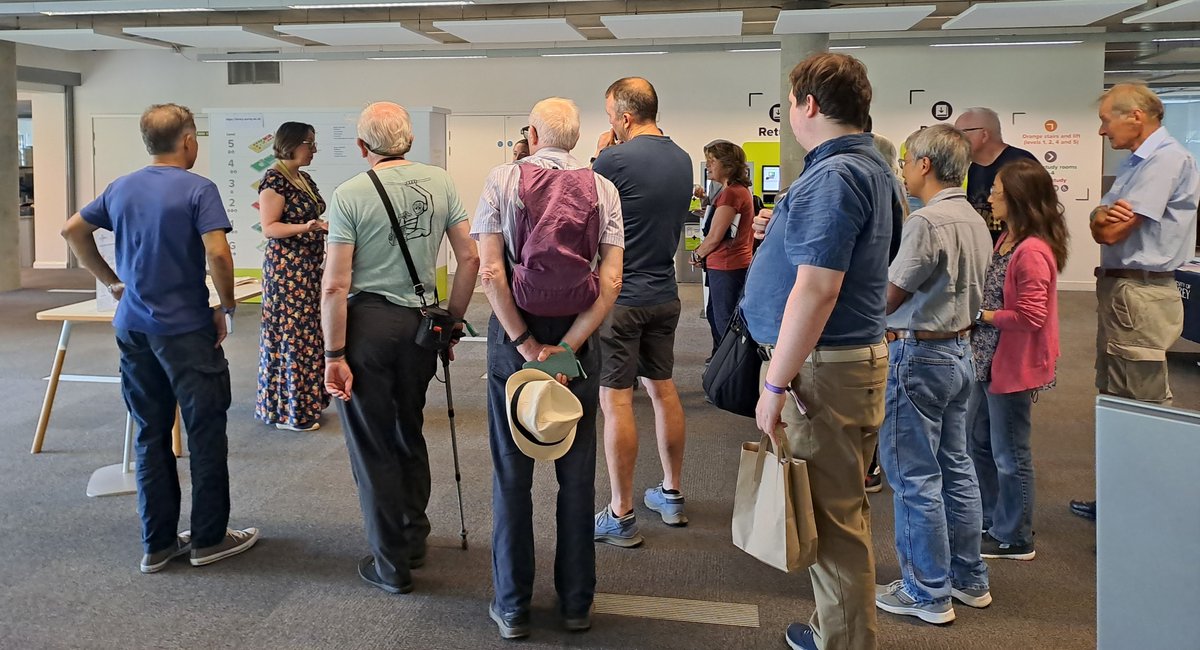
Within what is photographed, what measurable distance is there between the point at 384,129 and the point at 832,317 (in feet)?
5.20

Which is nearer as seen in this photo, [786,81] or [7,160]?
[786,81]

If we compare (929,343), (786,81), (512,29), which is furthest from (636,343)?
(512,29)

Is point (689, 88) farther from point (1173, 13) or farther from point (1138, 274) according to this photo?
point (1138, 274)

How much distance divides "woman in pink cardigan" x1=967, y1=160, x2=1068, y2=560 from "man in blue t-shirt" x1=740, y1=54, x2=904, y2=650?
95cm

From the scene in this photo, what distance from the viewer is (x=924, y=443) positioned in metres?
2.87

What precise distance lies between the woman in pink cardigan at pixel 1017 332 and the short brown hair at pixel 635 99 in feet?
4.12

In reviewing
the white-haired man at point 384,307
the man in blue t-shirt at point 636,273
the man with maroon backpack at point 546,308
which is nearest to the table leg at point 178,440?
the white-haired man at point 384,307

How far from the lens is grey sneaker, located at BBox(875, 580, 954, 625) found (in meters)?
2.96

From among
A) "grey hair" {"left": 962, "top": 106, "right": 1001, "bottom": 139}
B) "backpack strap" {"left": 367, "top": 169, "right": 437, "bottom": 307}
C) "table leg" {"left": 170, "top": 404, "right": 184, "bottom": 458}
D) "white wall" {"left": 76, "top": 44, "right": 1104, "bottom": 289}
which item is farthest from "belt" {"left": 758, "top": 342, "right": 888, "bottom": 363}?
"white wall" {"left": 76, "top": 44, "right": 1104, "bottom": 289}

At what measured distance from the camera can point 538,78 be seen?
13.1 meters

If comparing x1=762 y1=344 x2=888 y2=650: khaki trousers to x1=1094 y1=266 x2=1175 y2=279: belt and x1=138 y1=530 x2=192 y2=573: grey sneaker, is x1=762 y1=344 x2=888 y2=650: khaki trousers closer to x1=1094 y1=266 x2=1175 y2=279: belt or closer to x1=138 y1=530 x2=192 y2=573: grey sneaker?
x1=1094 y1=266 x2=1175 y2=279: belt

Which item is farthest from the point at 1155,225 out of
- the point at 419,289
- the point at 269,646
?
the point at 269,646

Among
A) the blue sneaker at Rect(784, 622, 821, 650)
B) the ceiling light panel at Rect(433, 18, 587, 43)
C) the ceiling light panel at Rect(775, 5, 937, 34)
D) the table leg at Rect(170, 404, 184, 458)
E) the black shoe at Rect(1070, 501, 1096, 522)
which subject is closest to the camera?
the blue sneaker at Rect(784, 622, 821, 650)

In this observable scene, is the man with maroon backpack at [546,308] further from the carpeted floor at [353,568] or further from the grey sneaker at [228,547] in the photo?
the grey sneaker at [228,547]
